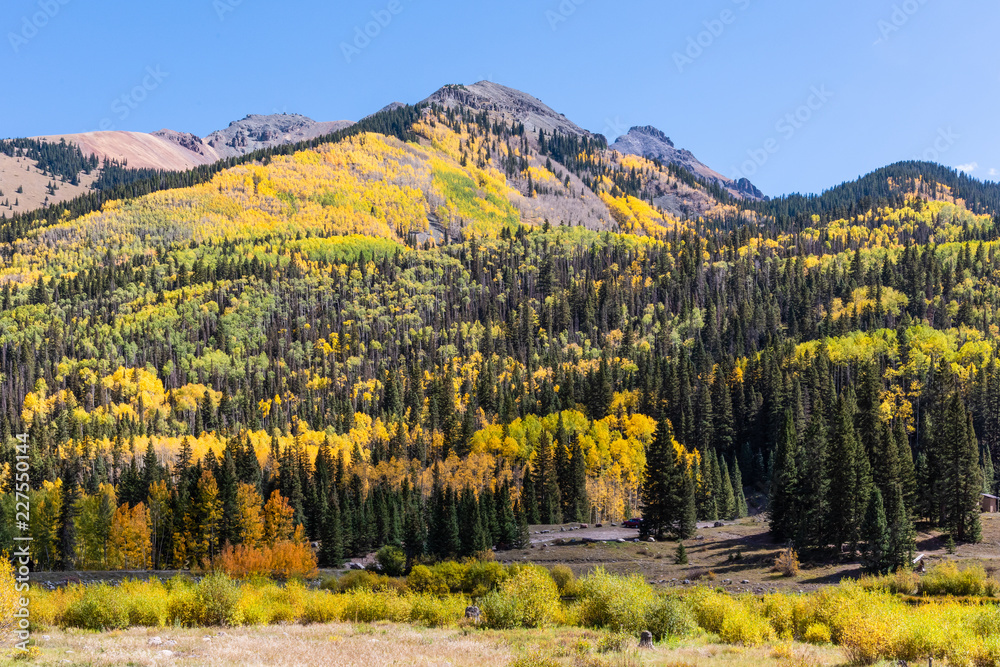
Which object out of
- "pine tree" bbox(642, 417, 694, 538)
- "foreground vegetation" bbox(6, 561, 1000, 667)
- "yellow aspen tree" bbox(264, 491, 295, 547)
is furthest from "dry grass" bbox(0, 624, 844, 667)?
"yellow aspen tree" bbox(264, 491, 295, 547)

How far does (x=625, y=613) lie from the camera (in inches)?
1571

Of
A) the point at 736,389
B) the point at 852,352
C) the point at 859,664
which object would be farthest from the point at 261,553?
the point at 852,352

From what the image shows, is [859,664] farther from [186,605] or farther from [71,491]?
[71,491]

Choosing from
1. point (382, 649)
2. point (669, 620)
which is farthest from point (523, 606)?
point (382, 649)

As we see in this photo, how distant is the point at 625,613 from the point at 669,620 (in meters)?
2.27

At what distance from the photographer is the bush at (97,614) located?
4166 cm

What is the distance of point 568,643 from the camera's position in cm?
3612

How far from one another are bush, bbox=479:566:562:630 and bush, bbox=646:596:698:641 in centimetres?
702

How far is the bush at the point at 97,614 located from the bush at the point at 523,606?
2011cm

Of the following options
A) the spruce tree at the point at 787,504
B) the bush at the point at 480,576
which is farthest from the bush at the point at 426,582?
the spruce tree at the point at 787,504

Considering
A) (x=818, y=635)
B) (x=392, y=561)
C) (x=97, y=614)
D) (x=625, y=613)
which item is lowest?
(x=392, y=561)

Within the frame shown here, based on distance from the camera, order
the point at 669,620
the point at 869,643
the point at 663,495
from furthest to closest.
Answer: the point at 663,495, the point at 669,620, the point at 869,643

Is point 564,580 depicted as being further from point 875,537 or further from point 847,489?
point 847,489

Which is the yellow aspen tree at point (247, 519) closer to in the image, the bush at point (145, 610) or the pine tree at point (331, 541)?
the pine tree at point (331, 541)
